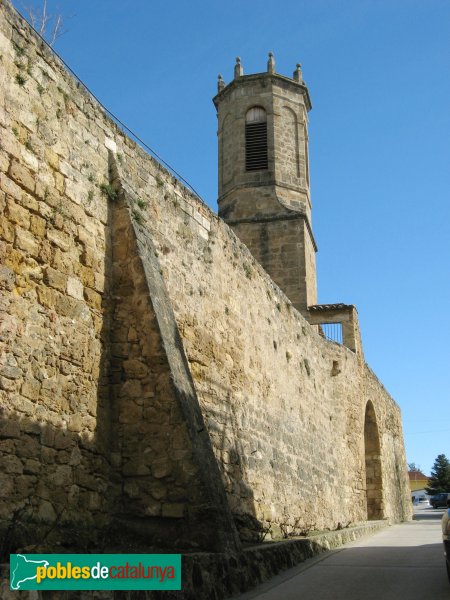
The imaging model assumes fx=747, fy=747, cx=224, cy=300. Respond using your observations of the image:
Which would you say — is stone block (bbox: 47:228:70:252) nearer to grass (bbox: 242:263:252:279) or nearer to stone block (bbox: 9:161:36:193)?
stone block (bbox: 9:161:36:193)

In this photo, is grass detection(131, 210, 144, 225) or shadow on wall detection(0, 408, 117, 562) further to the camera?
grass detection(131, 210, 144, 225)

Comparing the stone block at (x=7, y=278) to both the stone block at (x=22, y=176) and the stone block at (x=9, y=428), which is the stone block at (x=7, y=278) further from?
the stone block at (x=9, y=428)

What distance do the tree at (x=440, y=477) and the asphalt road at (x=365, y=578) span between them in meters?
49.3

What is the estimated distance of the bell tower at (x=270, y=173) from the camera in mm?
25177

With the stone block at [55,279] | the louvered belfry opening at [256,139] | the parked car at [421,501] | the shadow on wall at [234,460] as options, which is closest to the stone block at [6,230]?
the stone block at [55,279]

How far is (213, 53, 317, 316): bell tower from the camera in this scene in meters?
25.2

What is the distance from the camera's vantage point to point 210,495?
21.7 ft

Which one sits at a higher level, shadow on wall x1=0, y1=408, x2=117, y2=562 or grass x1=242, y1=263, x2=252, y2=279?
grass x1=242, y1=263, x2=252, y2=279

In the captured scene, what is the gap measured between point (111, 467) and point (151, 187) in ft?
11.1

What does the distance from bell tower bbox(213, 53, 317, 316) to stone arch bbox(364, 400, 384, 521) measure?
171 inches

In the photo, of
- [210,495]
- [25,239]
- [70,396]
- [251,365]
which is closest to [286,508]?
[251,365]

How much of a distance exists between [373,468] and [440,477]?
37.6m

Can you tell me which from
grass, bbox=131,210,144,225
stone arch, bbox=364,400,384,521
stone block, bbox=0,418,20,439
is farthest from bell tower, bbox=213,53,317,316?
stone block, bbox=0,418,20,439

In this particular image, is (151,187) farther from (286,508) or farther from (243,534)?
(286,508)
